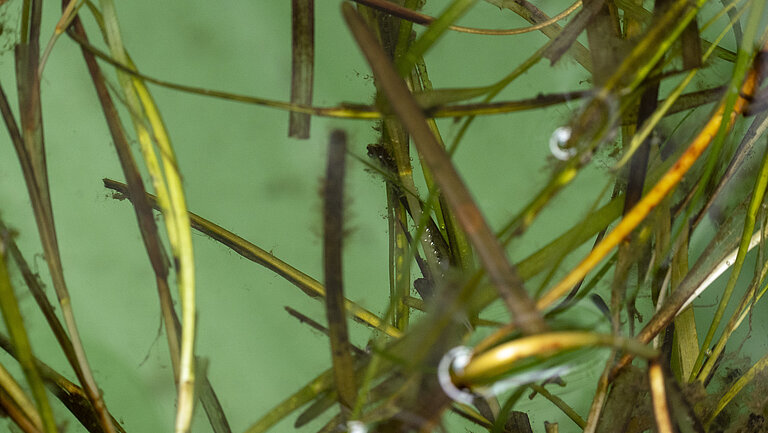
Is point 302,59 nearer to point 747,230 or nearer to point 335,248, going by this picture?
point 335,248

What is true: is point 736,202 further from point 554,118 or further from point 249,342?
point 249,342

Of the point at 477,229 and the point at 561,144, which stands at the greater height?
the point at 561,144

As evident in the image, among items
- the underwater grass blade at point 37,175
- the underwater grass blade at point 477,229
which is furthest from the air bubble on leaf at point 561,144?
the underwater grass blade at point 37,175

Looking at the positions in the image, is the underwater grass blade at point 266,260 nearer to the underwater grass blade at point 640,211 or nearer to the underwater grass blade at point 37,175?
the underwater grass blade at point 37,175

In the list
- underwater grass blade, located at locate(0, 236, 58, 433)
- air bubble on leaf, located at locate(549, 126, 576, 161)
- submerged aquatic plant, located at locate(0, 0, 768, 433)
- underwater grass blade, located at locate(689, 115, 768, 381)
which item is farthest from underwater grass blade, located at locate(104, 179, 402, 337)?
underwater grass blade, located at locate(689, 115, 768, 381)

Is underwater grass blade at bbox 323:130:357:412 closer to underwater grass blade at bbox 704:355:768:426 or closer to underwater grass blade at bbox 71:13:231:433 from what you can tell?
underwater grass blade at bbox 71:13:231:433

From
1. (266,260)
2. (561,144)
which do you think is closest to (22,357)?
(266,260)

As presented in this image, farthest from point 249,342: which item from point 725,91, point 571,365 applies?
point 725,91
